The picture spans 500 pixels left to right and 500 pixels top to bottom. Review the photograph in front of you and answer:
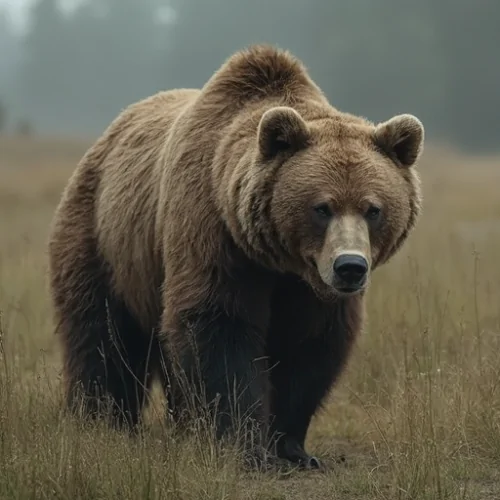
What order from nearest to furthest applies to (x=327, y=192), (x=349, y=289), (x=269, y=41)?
(x=349, y=289), (x=327, y=192), (x=269, y=41)

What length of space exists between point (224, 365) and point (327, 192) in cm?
91

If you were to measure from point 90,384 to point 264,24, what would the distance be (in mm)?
84434

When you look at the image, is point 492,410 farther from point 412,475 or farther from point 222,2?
point 222,2

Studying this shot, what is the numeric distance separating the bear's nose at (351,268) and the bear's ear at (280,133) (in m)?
0.65

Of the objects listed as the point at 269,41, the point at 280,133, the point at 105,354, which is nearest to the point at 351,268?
the point at 280,133

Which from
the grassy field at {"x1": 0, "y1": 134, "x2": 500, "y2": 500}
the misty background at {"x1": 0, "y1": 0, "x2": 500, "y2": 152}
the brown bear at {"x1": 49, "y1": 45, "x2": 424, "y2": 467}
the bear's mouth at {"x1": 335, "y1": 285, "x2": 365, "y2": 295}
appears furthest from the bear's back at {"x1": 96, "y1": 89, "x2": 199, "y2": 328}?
the misty background at {"x1": 0, "y1": 0, "x2": 500, "y2": 152}

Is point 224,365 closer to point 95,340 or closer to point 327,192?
point 327,192

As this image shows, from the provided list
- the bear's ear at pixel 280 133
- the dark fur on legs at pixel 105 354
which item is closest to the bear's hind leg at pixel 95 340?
the dark fur on legs at pixel 105 354

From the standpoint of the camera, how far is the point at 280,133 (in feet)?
15.4

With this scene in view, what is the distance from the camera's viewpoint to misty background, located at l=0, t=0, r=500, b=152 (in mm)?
53969

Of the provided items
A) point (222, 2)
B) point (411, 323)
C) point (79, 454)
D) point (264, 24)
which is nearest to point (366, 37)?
point (264, 24)

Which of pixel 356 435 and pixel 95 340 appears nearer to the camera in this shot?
pixel 95 340

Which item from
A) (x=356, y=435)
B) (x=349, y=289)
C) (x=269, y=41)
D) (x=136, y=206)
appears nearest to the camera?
(x=349, y=289)

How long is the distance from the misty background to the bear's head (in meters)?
32.4
